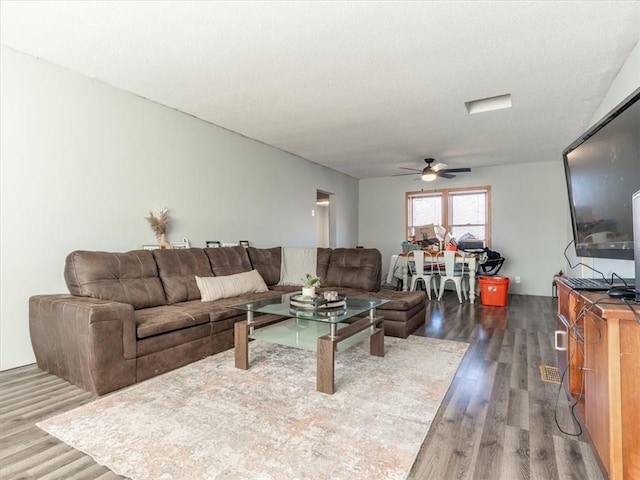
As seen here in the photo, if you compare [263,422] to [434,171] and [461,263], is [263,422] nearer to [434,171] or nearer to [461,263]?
[461,263]

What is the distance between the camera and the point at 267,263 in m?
4.55

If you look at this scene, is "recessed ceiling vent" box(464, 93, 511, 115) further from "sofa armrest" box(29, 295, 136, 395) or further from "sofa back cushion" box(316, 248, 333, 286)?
"sofa armrest" box(29, 295, 136, 395)

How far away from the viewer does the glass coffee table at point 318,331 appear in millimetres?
2264

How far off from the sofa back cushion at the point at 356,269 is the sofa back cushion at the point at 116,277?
214 cm

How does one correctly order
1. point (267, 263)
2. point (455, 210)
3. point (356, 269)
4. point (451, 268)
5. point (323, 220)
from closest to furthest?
1. point (356, 269)
2. point (267, 263)
3. point (451, 268)
4. point (455, 210)
5. point (323, 220)

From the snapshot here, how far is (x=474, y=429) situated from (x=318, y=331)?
4.55 feet

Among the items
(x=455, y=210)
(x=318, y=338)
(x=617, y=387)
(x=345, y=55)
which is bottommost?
(x=318, y=338)

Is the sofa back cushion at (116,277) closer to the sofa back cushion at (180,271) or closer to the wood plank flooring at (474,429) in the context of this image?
the sofa back cushion at (180,271)

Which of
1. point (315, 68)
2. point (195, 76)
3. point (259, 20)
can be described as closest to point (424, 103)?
point (315, 68)

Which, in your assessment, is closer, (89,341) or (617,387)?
(617,387)

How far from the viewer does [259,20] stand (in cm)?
234

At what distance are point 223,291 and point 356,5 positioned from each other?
8.97 ft

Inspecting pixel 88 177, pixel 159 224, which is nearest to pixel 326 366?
pixel 159 224

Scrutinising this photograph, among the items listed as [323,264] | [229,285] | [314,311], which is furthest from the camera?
[323,264]
